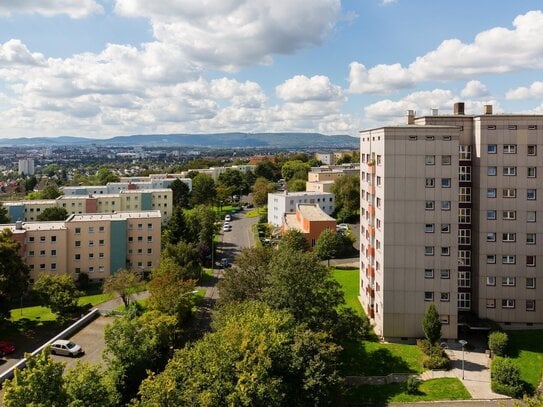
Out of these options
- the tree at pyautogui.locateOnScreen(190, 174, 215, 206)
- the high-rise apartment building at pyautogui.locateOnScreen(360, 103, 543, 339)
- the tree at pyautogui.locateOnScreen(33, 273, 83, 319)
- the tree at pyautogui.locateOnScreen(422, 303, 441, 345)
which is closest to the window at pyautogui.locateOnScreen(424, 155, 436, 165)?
the high-rise apartment building at pyautogui.locateOnScreen(360, 103, 543, 339)

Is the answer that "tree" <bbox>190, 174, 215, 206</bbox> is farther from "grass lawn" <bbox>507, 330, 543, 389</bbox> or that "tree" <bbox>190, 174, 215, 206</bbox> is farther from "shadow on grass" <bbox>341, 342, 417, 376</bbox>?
"grass lawn" <bbox>507, 330, 543, 389</bbox>

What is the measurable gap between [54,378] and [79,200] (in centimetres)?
7418

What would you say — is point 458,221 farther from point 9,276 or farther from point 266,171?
point 266,171

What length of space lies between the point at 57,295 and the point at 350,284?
3163cm

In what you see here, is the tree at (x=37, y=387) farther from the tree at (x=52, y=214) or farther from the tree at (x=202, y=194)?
the tree at (x=202, y=194)

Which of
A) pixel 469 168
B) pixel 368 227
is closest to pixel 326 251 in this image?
pixel 368 227

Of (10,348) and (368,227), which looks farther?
(368,227)

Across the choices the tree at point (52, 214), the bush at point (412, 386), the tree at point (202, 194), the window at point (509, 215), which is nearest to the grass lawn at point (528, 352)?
the bush at point (412, 386)

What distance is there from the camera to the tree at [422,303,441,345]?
36594mm

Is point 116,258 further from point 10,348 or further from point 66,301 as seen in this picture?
point 10,348

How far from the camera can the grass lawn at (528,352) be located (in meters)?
34.0

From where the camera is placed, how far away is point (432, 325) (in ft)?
120

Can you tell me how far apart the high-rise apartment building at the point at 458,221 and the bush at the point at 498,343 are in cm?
311

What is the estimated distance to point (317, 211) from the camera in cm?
8031
